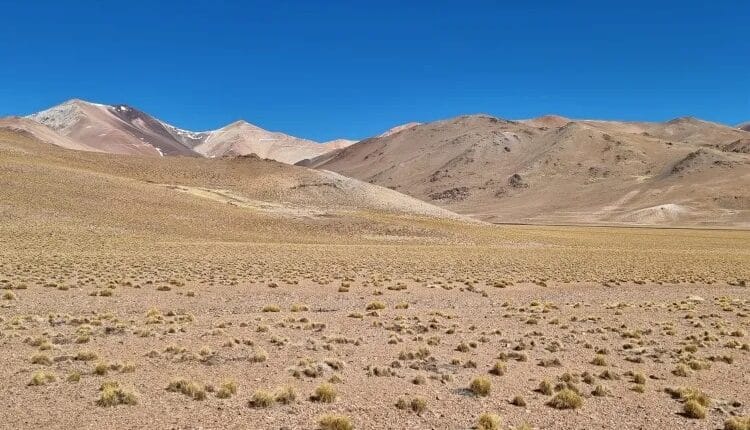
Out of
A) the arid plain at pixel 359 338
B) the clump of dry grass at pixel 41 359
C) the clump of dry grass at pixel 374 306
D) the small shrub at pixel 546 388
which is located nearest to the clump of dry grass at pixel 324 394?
the arid plain at pixel 359 338

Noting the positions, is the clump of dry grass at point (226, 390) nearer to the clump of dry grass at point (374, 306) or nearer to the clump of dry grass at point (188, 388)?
the clump of dry grass at point (188, 388)

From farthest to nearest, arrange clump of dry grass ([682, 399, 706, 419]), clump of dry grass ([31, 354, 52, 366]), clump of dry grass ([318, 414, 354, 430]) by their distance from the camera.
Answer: clump of dry grass ([31, 354, 52, 366]) → clump of dry grass ([682, 399, 706, 419]) → clump of dry grass ([318, 414, 354, 430])

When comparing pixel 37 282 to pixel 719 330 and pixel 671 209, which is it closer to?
pixel 719 330

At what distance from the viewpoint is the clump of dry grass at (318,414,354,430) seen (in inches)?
348

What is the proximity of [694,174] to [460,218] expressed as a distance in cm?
11696

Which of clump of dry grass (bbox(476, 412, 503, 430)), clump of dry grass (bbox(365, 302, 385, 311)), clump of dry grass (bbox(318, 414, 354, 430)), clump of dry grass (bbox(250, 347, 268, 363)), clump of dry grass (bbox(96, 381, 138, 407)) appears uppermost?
clump of dry grass (bbox(476, 412, 503, 430))

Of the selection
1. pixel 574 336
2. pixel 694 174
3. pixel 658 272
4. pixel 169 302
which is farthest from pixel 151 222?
pixel 694 174

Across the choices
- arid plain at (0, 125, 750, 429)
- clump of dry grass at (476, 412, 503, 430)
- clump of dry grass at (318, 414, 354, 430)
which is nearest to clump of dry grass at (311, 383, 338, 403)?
arid plain at (0, 125, 750, 429)

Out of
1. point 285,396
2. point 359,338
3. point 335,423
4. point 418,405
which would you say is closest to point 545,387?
point 418,405

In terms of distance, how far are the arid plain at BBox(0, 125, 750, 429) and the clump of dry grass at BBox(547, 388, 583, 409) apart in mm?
40

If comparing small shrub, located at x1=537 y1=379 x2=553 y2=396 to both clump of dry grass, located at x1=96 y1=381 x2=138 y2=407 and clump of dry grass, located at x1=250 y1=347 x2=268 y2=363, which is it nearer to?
clump of dry grass, located at x1=250 y1=347 x2=268 y2=363

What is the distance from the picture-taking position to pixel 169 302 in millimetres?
21484

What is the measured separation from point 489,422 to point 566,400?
2.09 meters

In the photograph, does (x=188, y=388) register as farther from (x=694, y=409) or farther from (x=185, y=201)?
(x=185, y=201)
